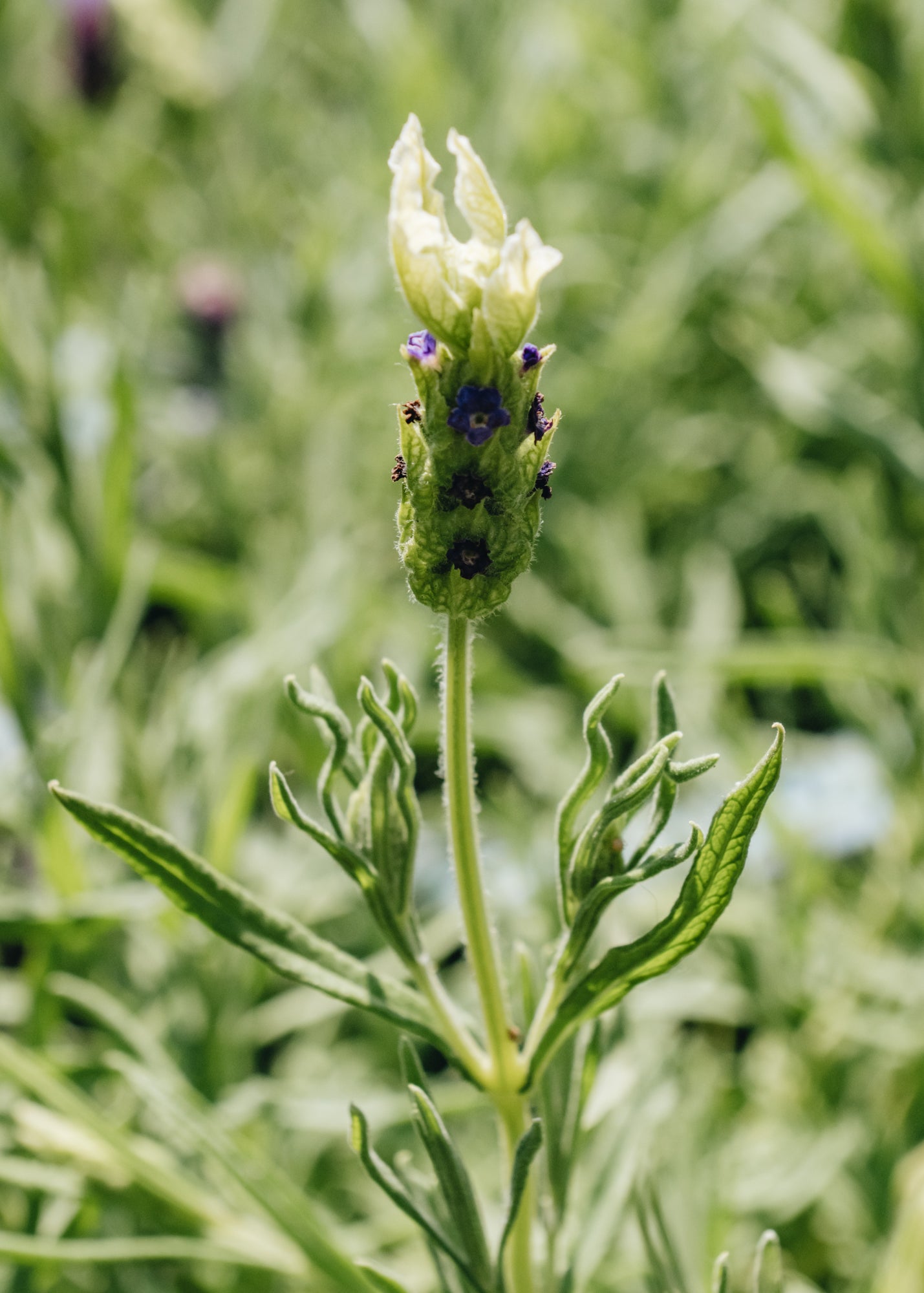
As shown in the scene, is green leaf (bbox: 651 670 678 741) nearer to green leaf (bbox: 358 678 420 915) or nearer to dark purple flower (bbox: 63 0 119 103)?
green leaf (bbox: 358 678 420 915)

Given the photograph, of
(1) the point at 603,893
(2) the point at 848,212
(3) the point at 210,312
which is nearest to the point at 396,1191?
(1) the point at 603,893

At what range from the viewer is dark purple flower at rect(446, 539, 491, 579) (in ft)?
1.25

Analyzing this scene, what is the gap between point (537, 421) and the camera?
385 mm

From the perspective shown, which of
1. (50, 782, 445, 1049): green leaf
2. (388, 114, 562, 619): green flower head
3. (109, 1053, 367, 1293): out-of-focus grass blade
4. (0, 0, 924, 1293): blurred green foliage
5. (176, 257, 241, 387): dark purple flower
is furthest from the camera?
(176, 257, 241, 387): dark purple flower

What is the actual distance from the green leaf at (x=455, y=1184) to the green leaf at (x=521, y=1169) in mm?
28

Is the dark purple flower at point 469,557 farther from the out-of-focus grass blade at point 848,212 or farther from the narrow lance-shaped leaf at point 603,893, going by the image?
the out-of-focus grass blade at point 848,212

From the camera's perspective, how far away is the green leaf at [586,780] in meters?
0.44

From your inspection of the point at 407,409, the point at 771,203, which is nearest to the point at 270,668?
the point at 407,409

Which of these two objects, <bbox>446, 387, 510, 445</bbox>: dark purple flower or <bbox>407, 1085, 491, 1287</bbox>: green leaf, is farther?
<bbox>407, 1085, 491, 1287</bbox>: green leaf

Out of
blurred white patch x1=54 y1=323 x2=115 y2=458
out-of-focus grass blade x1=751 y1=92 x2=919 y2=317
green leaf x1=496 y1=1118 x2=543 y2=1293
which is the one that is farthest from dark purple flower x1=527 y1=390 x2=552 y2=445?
blurred white patch x1=54 y1=323 x2=115 y2=458

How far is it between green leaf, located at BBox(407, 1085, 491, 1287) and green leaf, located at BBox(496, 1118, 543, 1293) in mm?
28

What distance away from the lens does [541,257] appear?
36cm

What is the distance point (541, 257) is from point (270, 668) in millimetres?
654

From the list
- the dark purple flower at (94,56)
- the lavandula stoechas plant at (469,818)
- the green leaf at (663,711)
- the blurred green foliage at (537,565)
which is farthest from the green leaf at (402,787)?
the dark purple flower at (94,56)
